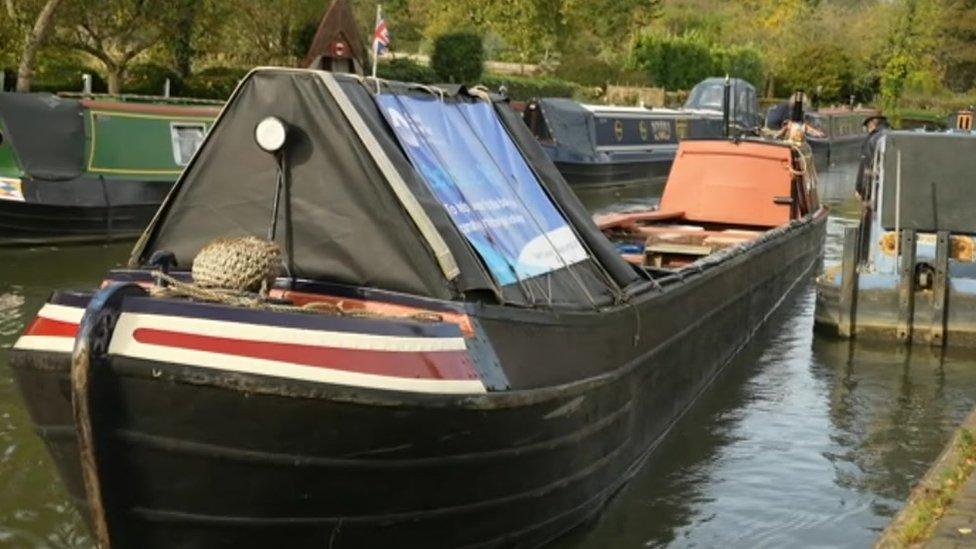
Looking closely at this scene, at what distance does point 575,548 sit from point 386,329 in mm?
2088

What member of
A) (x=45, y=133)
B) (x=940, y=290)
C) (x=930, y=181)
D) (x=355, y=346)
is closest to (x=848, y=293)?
(x=940, y=290)

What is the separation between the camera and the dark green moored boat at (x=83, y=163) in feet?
52.4

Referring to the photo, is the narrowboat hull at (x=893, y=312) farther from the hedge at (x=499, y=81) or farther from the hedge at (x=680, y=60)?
the hedge at (x=680, y=60)

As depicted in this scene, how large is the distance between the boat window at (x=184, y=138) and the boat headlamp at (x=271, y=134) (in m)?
12.8

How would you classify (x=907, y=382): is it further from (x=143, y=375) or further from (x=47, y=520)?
(x=143, y=375)

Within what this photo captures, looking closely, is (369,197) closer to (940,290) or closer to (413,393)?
(413,393)

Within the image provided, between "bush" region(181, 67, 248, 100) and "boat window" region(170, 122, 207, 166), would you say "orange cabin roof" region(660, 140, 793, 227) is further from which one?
"bush" region(181, 67, 248, 100)

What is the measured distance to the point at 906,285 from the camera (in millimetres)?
11477

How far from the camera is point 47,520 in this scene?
262 inches

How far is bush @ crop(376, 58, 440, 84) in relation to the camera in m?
34.2

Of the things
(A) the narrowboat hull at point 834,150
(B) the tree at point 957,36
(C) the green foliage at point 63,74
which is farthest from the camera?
(B) the tree at point 957,36

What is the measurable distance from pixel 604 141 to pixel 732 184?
550 inches

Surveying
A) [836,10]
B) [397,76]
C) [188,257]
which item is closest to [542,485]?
[188,257]

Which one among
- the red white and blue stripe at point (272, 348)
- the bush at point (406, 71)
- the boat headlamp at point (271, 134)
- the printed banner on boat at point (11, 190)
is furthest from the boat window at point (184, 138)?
the bush at point (406, 71)
